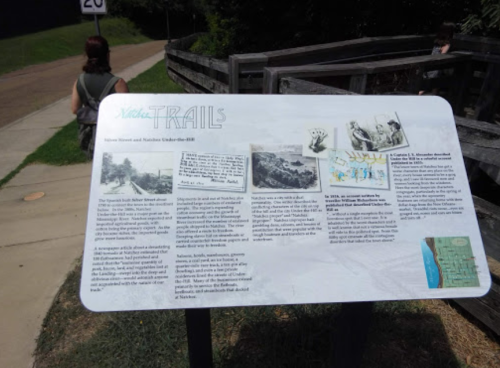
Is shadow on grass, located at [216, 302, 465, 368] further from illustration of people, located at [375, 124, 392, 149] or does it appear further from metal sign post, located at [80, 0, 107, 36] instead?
metal sign post, located at [80, 0, 107, 36]

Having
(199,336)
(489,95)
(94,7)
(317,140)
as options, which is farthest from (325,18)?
(199,336)

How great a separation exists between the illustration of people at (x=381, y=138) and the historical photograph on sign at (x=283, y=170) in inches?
11.7

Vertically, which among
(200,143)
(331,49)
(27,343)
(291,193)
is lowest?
(27,343)

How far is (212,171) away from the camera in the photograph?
1.61 metres

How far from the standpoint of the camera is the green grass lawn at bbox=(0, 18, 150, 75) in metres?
20.6


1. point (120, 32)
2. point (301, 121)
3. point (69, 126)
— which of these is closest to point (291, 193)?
point (301, 121)

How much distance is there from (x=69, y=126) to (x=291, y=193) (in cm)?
728

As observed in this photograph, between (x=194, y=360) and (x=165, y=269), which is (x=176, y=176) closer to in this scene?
(x=165, y=269)

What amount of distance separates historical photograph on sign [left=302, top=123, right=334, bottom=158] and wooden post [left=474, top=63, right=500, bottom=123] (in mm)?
3814

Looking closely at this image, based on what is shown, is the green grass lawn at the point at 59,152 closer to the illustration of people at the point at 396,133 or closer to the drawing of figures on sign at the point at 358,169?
the drawing of figures on sign at the point at 358,169

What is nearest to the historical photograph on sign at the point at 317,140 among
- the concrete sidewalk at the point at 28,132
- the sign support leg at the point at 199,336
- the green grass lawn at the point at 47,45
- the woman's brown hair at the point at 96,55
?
the sign support leg at the point at 199,336

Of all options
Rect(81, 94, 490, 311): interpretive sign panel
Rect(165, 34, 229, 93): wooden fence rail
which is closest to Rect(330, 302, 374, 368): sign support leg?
Rect(81, 94, 490, 311): interpretive sign panel

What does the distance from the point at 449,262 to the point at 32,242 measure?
3.60 metres

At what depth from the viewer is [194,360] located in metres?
1.84
